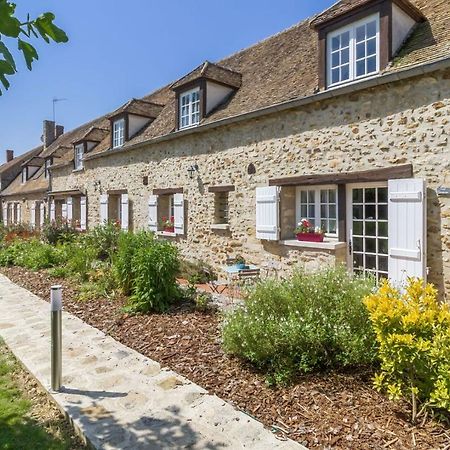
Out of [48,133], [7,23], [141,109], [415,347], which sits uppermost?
[48,133]

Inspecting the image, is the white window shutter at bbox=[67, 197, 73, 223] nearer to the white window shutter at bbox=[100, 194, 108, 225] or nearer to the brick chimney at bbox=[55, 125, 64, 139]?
the white window shutter at bbox=[100, 194, 108, 225]

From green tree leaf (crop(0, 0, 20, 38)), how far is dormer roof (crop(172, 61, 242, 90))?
28.8ft

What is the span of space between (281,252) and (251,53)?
7138mm

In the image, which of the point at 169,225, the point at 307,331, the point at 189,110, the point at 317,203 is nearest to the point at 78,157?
the point at 169,225

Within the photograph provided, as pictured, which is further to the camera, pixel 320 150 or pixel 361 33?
pixel 320 150

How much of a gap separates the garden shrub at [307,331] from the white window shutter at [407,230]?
1.73 meters

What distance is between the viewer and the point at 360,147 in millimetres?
6496

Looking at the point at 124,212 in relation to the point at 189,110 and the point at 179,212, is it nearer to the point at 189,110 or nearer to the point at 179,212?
the point at 179,212

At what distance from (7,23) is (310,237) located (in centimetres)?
660

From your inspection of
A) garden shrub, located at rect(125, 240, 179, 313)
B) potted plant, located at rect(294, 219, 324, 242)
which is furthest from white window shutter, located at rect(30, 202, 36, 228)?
potted plant, located at rect(294, 219, 324, 242)

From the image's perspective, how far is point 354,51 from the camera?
6613 millimetres

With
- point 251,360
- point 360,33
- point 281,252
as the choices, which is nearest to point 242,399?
point 251,360

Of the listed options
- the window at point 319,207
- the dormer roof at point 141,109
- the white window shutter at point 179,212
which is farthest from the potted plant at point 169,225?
the window at point 319,207

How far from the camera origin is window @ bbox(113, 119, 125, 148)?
543 inches
